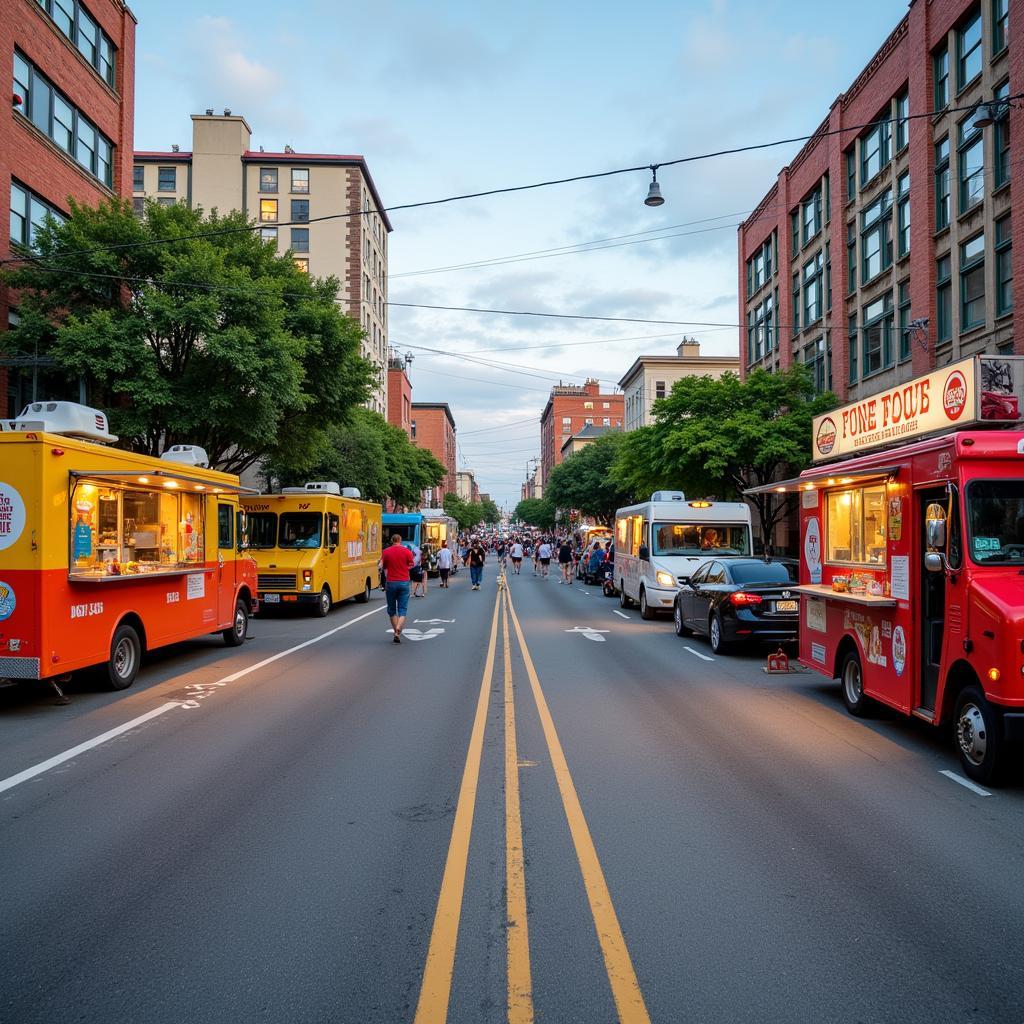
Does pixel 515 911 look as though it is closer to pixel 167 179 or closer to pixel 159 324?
pixel 159 324

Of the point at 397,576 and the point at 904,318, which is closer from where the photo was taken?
the point at 397,576

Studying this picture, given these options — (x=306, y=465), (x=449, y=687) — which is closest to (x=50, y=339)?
(x=306, y=465)

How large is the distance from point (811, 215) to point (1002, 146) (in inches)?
577

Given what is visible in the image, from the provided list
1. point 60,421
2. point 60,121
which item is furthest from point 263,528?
point 60,121

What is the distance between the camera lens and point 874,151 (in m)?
30.5

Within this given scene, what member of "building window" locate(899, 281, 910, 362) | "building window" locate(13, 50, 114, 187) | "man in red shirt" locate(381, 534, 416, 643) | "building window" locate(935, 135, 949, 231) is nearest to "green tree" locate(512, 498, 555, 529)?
"building window" locate(899, 281, 910, 362)

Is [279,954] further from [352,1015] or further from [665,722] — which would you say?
[665,722]

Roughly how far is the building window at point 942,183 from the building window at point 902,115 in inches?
82.8

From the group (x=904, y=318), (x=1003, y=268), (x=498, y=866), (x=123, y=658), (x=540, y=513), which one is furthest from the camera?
(x=540, y=513)

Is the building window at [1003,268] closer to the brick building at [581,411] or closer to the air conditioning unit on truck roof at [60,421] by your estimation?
the air conditioning unit on truck roof at [60,421]

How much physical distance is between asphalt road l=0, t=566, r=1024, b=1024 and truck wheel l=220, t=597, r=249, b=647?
5.34 m

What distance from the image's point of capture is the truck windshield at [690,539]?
782 inches

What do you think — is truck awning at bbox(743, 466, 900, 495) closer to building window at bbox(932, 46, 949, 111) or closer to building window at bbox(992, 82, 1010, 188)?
building window at bbox(992, 82, 1010, 188)

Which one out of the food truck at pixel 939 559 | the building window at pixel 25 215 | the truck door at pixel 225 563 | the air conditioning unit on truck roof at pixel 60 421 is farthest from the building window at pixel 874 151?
the air conditioning unit on truck roof at pixel 60 421
